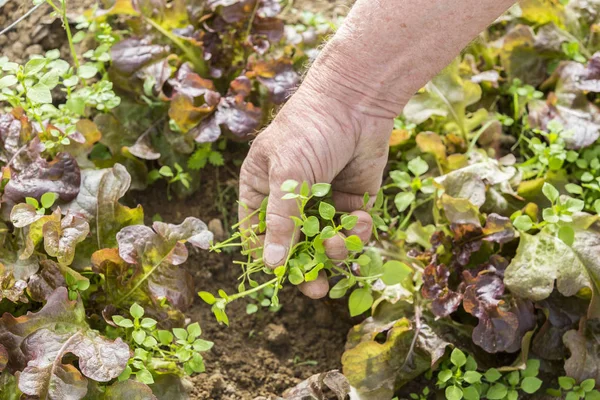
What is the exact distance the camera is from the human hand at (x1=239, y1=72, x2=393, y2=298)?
1897 mm

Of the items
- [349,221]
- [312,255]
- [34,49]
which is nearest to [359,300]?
[312,255]

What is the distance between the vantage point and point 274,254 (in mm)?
1908

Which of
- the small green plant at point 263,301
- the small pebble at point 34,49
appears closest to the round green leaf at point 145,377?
the small green plant at point 263,301

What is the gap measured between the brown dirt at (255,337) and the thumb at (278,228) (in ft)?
2.06

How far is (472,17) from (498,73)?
3.79ft

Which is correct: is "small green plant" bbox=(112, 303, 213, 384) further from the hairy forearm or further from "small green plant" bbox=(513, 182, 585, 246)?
"small green plant" bbox=(513, 182, 585, 246)

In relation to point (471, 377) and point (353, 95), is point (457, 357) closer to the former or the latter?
point (471, 377)

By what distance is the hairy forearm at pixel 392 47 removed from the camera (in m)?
1.87

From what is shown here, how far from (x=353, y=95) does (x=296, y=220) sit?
0.43m

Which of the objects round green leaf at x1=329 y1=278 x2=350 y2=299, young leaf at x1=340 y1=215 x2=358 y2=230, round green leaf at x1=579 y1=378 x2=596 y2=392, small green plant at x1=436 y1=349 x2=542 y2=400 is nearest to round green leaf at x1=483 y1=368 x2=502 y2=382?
small green plant at x1=436 y1=349 x2=542 y2=400

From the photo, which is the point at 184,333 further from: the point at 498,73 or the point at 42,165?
the point at 498,73

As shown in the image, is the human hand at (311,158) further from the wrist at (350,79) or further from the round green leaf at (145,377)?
the round green leaf at (145,377)

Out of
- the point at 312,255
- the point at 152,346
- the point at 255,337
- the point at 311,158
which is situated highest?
the point at 311,158

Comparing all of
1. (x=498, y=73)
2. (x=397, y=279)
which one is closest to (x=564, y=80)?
(x=498, y=73)
